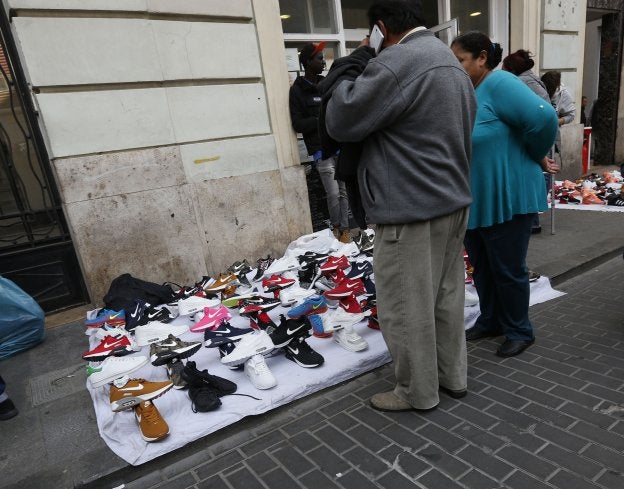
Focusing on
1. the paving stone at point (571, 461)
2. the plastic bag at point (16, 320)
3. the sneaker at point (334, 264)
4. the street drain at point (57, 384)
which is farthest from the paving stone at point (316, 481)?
the plastic bag at point (16, 320)

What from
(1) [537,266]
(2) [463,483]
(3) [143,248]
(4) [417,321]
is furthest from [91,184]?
(1) [537,266]

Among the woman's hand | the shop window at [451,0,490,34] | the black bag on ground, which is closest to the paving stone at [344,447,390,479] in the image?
the woman's hand

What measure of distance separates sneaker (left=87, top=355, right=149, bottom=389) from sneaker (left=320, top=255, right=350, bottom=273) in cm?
194

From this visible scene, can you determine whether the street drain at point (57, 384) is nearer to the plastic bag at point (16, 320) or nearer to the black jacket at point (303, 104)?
the plastic bag at point (16, 320)

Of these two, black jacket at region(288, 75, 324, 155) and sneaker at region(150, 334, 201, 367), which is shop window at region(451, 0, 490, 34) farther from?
sneaker at region(150, 334, 201, 367)

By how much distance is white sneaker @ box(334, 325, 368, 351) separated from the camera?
2.94m

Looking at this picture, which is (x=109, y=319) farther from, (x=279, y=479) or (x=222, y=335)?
(x=279, y=479)

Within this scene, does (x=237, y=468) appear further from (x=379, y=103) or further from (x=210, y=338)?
(x=379, y=103)

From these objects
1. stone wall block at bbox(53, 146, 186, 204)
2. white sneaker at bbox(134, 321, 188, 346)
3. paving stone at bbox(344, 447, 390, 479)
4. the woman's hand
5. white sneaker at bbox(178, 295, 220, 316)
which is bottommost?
paving stone at bbox(344, 447, 390, 479)

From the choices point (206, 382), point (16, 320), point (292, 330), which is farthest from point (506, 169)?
point (16, 320)

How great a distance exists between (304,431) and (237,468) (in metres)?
0.40

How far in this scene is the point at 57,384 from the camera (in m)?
3.06

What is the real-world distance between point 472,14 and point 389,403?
8323 mm

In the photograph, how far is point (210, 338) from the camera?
297cm
